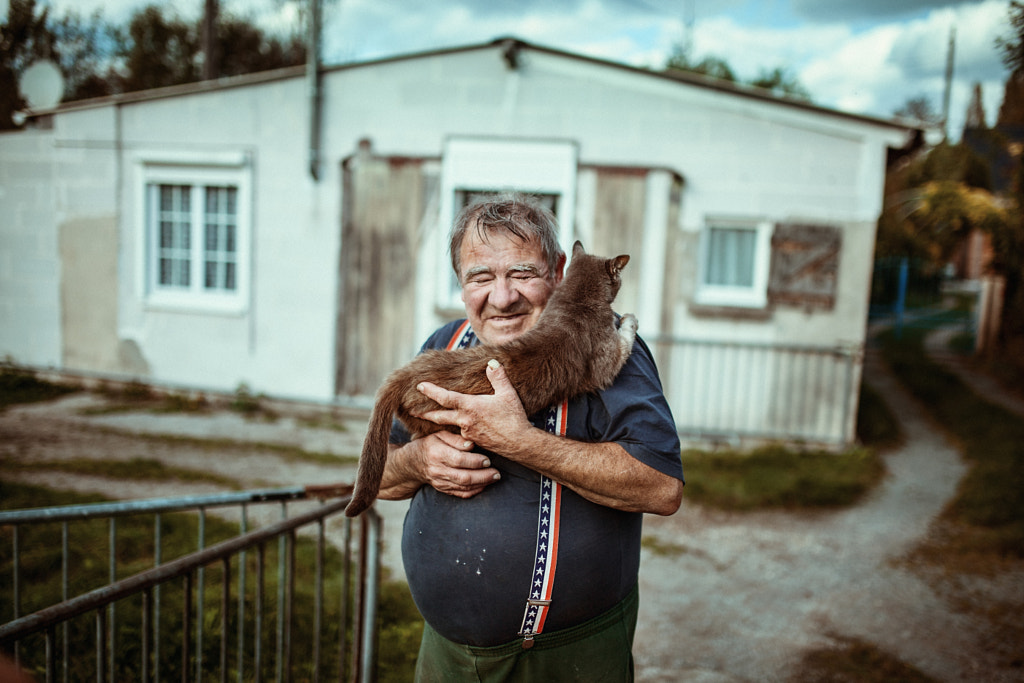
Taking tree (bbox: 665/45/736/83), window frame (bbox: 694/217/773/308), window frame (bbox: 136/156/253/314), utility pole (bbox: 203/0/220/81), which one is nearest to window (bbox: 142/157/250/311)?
window frame (bbox: 136/156/253/314)

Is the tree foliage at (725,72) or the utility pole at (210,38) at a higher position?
the tree foliage at (725,72)

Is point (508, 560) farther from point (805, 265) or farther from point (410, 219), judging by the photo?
point (410, 219)

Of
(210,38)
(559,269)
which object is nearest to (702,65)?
(210,38)

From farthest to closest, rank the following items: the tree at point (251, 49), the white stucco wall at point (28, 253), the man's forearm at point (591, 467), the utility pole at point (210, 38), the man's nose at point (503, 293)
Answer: the tree at point (251, 49) → the utility pole at point (210, 38) → the white stucco wall at point (28, 253) → the man's nose at point (503, 293) → the man's forearm at point (591, 467)

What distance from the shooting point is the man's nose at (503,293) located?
1.98 meters

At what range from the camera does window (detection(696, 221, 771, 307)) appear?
789cm

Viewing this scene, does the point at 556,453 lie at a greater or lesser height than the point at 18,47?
lesser

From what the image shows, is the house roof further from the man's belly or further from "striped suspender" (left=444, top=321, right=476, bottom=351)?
the man's belly

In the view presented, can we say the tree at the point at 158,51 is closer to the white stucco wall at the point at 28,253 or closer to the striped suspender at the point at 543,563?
the white stucco wall at the point at 28,253

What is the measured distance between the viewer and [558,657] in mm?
1735

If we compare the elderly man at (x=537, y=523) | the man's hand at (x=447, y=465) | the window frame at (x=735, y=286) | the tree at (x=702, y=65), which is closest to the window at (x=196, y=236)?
the window frame at (x=735, y=286)

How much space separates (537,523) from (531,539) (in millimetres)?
45

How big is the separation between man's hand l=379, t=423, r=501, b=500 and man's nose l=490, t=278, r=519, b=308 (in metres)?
0.45

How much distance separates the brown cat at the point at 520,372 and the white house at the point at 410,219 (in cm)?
572
